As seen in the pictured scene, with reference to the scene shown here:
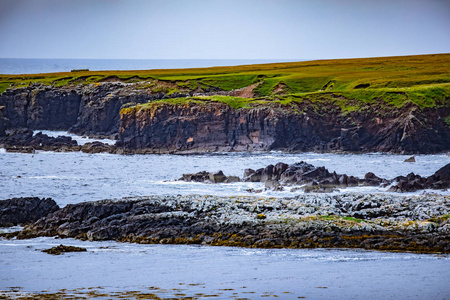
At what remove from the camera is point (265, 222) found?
2920 cm

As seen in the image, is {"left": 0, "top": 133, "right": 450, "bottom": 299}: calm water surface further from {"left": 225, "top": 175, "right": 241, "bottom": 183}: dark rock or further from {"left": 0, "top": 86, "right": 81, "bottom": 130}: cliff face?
{"left": 0, "top": 86, "right": 81, "bottom": 130}: cliff face

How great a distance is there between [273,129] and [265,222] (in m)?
40.0

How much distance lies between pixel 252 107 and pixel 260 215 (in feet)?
140

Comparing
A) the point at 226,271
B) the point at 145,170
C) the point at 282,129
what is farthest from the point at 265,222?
the point at 282,129

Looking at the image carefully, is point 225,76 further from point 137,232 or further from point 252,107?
point 137,232

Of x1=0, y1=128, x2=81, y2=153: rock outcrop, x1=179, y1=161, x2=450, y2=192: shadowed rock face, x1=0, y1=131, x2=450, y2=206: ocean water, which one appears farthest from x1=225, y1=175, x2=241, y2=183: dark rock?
x1=0, y1=128, x2=81, y2=153: rock outcrop

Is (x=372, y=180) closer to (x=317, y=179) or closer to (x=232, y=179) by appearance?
(x=317, y=179)

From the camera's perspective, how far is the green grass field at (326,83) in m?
72.9

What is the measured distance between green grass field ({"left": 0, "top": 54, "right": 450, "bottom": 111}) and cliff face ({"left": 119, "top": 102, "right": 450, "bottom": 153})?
2063 mm

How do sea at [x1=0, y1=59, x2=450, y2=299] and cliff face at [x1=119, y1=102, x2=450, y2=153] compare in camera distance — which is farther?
cliff face at [x1=119, y1=102, x2=450, y2=153]

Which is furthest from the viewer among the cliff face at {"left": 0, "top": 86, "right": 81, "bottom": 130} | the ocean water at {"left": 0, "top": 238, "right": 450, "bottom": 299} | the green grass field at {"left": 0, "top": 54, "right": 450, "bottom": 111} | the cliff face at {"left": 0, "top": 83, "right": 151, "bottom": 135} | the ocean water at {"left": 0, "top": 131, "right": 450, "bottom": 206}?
the cliff face at {"left": 0, "top": 86, "right": 81, "bottom": 130}

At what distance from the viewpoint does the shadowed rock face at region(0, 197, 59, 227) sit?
1284 inches

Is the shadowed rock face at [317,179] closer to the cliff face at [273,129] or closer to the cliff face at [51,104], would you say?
the cliff face at [273,129]

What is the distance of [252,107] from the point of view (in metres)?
72.0
